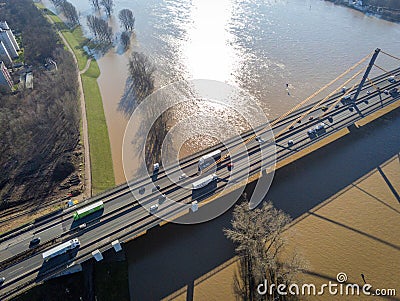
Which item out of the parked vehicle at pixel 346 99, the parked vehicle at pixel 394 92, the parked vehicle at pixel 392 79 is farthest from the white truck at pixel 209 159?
the parked vehicle at pixel 392 79

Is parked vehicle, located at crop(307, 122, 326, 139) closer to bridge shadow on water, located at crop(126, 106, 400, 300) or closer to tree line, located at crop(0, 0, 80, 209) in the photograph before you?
bridge shadow on water, located at crop(126, 106, 400, 300)

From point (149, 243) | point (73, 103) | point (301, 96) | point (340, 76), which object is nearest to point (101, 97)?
point (73, 103)

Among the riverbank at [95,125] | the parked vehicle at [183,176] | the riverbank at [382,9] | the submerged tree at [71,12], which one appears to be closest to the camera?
the parked vehicle at [183,176]

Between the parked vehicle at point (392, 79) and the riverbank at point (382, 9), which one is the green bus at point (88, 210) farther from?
the riverbank at point (382, 9)

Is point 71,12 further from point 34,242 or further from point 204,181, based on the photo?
point 34,242

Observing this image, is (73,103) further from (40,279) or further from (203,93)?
(40,279)

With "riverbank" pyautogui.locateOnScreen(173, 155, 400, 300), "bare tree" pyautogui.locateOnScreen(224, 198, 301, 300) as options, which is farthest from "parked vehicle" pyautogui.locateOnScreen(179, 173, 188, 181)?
"riverbank" pyautogui.locateOnScreen(173, 155, 400, 300)
